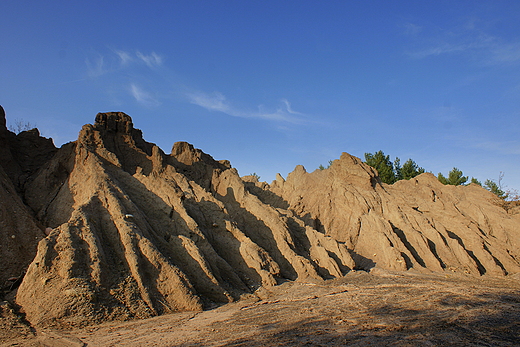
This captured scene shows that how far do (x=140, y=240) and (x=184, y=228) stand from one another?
11.0 feet

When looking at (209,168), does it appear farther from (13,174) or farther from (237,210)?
(13,174)

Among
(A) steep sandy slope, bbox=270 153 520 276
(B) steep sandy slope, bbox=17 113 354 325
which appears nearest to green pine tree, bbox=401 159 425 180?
(A) steep sandy slope, bbox=270 153 520 276

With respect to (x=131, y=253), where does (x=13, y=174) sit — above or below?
above

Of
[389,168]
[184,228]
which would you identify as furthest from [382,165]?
[184,228]

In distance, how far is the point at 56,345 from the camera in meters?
9.11

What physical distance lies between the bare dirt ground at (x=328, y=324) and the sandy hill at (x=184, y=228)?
40.3 inches

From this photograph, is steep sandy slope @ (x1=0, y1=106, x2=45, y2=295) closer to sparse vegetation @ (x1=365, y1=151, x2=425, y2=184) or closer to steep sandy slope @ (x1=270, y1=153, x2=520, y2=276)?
steep sandy slope @ (x1=270, y1=153, x2=520, y2=276)

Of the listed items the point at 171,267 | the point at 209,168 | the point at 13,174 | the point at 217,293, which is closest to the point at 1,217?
the point at 13,174

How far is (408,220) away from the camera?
25.2 m

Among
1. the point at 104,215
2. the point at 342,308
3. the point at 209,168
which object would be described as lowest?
the point at 342,308

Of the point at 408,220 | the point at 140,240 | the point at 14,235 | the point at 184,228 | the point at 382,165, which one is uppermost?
the point at 382,165

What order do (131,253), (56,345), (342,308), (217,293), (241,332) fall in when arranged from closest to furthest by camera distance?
(56,345)
(241,332)
(342,308)
(131,253)
(217,293)

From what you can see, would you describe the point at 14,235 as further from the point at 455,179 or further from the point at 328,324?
the point at 455,179

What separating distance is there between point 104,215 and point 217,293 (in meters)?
5.79
